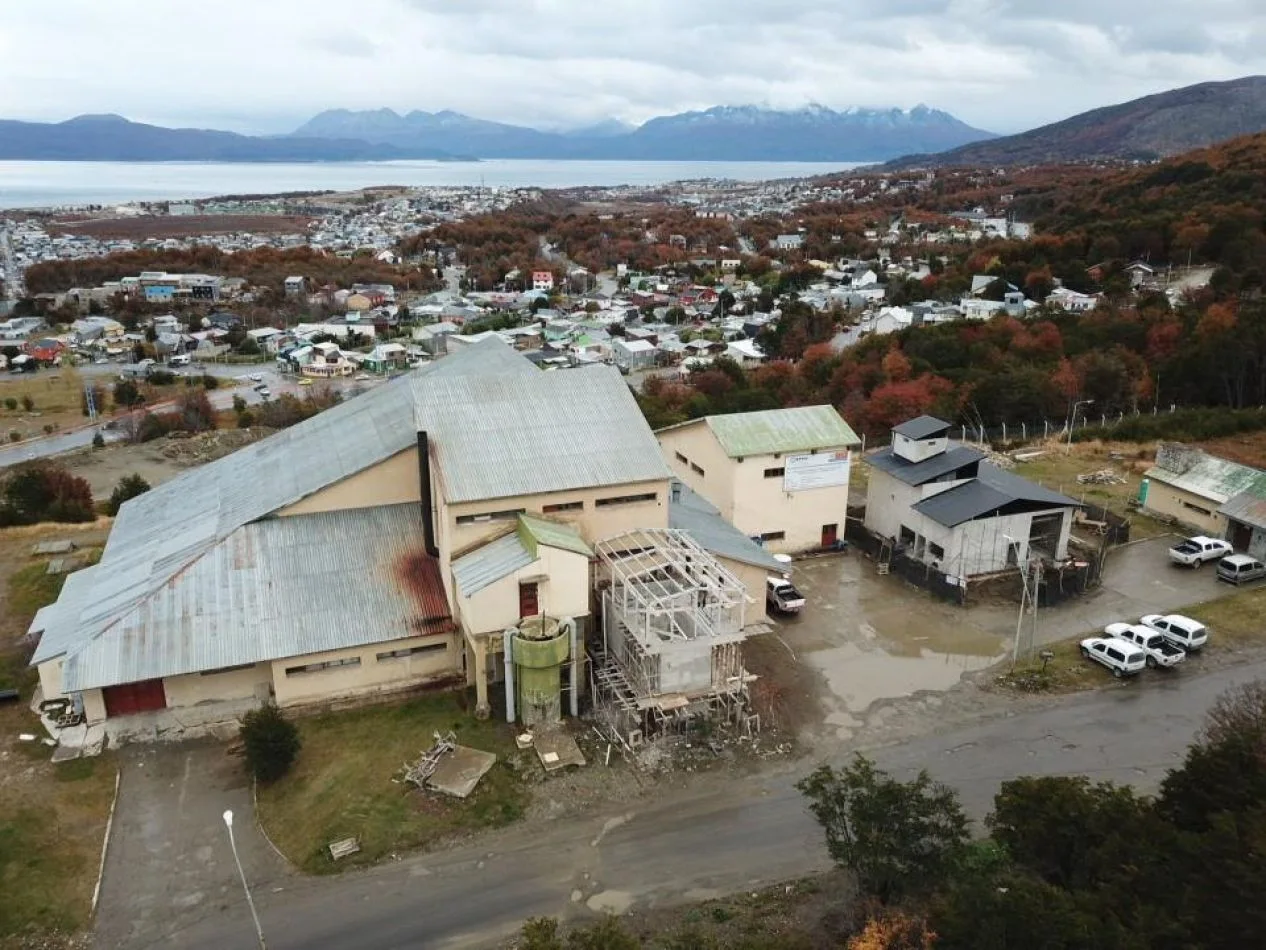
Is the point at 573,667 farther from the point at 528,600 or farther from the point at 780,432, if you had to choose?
the point at 780,432

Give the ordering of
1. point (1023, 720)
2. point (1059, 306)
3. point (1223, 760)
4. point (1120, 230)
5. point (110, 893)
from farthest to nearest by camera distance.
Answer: point (1120, 230)
point (1059, 306)
point (1023, 720)
point (110, 893)
point (1223, 760)

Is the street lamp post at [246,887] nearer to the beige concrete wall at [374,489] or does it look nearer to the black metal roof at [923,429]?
the beige concrete wall at [374,489]

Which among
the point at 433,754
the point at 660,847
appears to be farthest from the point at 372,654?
the point at 660,847

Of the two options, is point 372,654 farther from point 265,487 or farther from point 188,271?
point 188,271

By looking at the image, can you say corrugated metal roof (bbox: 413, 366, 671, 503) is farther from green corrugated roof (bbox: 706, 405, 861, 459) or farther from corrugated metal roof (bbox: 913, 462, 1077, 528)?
corrugated metal roof (bbox: 913, 462, 1077, 528)

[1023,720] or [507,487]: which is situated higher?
[507,487]

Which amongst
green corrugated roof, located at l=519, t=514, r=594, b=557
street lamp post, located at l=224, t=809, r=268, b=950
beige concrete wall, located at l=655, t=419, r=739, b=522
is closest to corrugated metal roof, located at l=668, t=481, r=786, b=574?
beige concrete wall, located at l=655, t=419, r=739, b=522
